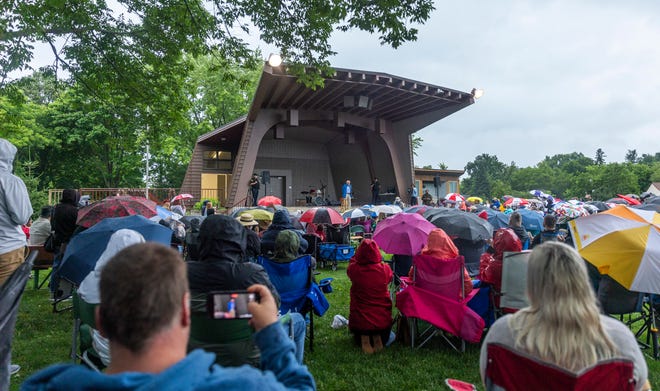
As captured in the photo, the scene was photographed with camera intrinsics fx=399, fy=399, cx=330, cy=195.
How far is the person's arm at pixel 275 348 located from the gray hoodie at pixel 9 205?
3671 mm

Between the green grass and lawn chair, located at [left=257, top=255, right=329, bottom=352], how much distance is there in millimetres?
460

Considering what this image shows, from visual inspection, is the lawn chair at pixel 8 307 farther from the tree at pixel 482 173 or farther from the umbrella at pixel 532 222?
the tree at pixel 482 173

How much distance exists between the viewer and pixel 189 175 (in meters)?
25.7

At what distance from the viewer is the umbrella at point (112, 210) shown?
6398 mm

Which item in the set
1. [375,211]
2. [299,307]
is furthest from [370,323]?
[375,211]

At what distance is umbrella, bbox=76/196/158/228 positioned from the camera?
6.40 metres

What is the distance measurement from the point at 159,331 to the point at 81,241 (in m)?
4.67

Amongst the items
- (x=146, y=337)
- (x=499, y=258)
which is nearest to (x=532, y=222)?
(x=499, y=258)

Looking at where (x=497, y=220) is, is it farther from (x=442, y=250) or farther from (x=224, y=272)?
(x=224, y=272)

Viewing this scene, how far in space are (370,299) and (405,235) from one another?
1.98 meters

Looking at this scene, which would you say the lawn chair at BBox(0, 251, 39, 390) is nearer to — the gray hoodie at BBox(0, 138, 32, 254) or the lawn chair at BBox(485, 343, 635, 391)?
the gray hoodie at BBox(0, 138, 32, 254)

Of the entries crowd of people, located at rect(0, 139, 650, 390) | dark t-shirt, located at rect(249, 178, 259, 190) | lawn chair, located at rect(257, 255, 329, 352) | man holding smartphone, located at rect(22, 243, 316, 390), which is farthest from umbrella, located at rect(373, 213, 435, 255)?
dark t-shirt, located at rect(249, 178, 259, 190)

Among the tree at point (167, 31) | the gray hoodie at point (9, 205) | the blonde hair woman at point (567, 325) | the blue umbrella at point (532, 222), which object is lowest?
the blue umbrella at point (532, 222)

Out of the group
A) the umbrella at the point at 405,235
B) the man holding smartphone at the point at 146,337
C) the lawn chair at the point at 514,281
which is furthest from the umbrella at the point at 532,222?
the man holding smartphone at the point at 146,337
